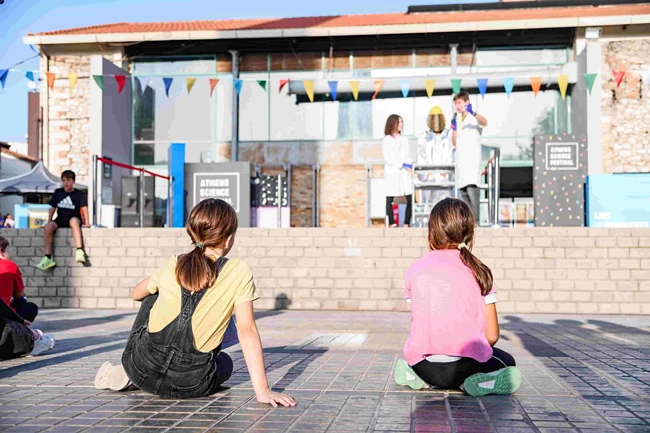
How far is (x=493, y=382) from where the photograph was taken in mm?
4500

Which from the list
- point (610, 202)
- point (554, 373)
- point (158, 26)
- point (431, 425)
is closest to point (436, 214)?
point (431, 425)

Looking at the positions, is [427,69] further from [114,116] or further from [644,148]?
[114,116]

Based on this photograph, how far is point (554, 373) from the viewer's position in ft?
18.2

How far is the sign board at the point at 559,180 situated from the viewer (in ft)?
49.1

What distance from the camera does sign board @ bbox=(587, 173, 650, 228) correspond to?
1577cm

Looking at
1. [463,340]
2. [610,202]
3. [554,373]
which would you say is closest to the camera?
[463,340]

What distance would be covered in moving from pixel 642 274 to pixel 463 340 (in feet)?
28.2

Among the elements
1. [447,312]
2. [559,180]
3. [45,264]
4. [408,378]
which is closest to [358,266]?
[559,180]

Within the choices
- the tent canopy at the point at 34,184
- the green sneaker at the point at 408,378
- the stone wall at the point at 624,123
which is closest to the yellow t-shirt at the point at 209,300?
the green sneaker at the point at 408,378

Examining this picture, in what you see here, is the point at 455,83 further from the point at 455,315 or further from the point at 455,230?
the point at 455,315

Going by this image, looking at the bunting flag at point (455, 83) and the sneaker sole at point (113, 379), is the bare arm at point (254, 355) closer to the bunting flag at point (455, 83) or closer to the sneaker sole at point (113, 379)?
the sneaker sole at point (113, 379)

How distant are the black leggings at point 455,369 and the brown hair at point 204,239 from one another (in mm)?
1333

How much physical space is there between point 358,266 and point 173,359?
8.39 meters

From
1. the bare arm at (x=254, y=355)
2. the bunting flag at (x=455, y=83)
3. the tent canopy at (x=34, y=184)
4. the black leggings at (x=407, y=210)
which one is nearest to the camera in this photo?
the bare arm at (x=254, y=355)
